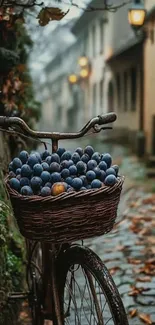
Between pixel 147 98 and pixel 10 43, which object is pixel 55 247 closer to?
pixel 10 43

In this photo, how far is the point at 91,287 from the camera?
8.38 ft

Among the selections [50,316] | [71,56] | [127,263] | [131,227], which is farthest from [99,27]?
[50,316]

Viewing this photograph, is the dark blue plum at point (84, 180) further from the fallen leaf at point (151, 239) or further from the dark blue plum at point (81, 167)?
the fallen leaf at point (151, 239)


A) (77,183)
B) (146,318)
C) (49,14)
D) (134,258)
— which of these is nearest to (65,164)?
(77,183)

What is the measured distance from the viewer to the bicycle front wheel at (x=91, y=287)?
92.7 inches

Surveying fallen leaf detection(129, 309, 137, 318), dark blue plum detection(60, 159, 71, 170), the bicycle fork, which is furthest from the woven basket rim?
fallen leaf detection(129, 309, 137, 318)

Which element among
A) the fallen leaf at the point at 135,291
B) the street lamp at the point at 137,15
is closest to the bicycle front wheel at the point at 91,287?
the fallen leaf at the point at 135,291

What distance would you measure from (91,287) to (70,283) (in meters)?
0.32

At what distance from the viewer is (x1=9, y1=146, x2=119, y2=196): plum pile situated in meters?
2.41

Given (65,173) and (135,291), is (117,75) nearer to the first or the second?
(135,291)

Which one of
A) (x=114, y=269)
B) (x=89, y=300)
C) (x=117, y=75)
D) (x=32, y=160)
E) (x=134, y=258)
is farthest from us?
(x=117, y=75)

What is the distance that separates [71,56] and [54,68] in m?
13.1

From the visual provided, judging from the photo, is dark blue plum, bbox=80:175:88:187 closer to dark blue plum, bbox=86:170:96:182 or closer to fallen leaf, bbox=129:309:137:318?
dark blue plum, bbox=86:170:96:182

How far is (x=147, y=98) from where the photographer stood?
17172 millimetres
